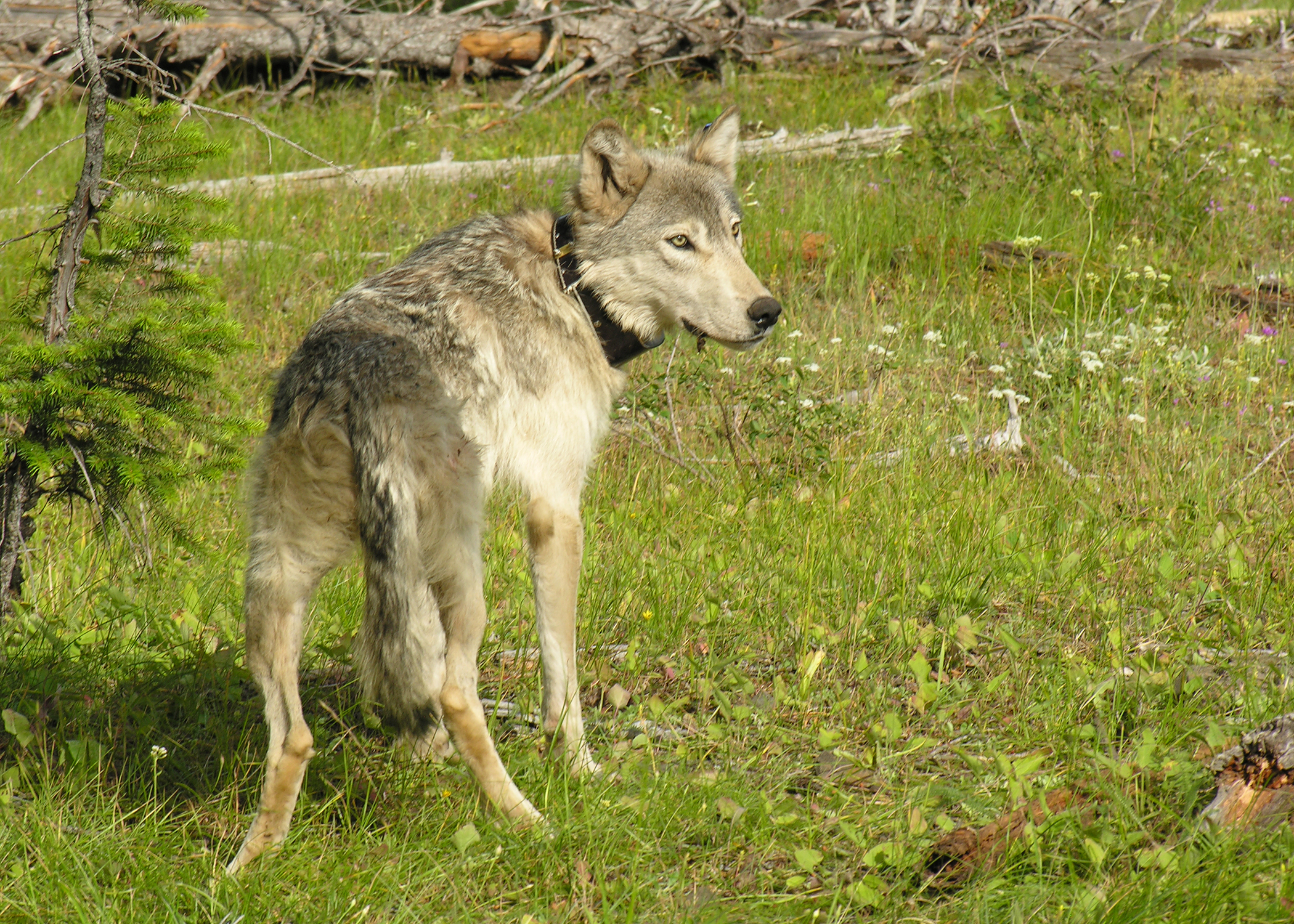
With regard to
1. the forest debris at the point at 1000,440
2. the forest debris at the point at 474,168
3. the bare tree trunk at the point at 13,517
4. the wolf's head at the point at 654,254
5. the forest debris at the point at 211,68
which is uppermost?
the forest debris at the point at 211,68

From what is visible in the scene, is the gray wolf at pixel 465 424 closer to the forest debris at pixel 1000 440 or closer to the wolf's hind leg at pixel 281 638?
the wolf's hind leg at pixel 281 638

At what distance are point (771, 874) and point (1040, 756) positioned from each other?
824 mm

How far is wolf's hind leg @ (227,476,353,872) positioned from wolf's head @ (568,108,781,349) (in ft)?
4.85

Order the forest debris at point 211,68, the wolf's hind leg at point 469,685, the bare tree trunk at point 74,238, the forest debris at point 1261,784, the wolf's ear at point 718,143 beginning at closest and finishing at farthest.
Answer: the forest debris at point 1261,784, the wolf's hind leg at point 469,685, the bare tree trunk at point 74,238, the wolf's ear at point 718,143, the forest debris at point 211,68

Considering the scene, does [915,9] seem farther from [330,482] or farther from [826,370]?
[330,482]

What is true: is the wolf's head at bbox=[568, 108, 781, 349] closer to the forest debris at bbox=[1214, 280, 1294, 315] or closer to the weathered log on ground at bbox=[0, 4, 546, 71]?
the forest debris at bbox=[1214, 280, 1294, 315]

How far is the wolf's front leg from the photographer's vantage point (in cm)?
346

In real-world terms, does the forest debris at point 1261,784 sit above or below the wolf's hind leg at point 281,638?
below

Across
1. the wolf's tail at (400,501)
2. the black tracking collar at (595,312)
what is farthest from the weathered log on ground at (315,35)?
the wolf's tail at (400,501)

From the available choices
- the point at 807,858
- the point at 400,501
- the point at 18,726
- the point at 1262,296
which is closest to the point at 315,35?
the point at 1262,296

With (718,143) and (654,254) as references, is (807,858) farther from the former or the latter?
(718,143)

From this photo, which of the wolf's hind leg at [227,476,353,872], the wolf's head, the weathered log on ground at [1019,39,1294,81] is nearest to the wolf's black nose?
the wolf's head

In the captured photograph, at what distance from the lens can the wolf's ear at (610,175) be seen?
3.86 metres

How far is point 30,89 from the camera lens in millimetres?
9586
